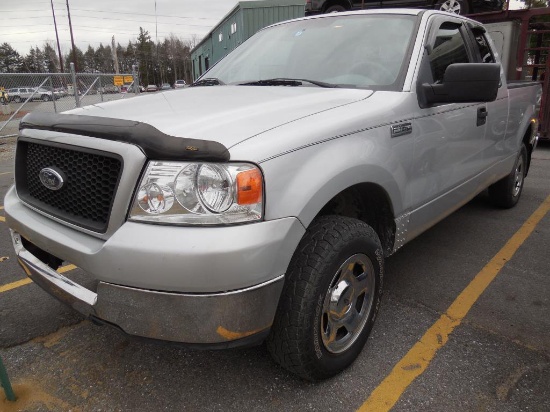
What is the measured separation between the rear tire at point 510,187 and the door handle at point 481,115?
1492 mm

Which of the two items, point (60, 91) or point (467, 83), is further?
point (60, 91)

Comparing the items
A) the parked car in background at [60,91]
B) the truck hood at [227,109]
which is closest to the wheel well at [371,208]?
the truck hood at [227,109]

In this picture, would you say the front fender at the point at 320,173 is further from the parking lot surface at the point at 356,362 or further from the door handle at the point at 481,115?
the door handle at the point at 481,115

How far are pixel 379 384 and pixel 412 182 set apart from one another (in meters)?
1.12

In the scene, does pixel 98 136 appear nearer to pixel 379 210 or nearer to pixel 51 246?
pixel 51 246

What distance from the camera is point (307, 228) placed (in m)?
1.84

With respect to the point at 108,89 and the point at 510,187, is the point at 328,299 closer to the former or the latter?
the point at 510,187

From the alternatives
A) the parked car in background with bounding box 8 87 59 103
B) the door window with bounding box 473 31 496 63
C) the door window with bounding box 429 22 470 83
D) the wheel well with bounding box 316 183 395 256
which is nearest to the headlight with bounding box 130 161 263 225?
the wheel well with bounding box 316 183 395 256

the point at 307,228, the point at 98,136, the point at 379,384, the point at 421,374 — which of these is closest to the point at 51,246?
the point at 98,136

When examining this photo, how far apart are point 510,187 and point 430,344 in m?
3.00

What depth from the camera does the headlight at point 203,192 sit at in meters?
1.62

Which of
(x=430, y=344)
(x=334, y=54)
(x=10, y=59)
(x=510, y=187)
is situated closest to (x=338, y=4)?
(x=510, y=187)

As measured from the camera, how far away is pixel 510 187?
15.6 feet

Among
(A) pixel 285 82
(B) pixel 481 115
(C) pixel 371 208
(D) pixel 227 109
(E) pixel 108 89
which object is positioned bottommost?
(C) pixel 371 208
